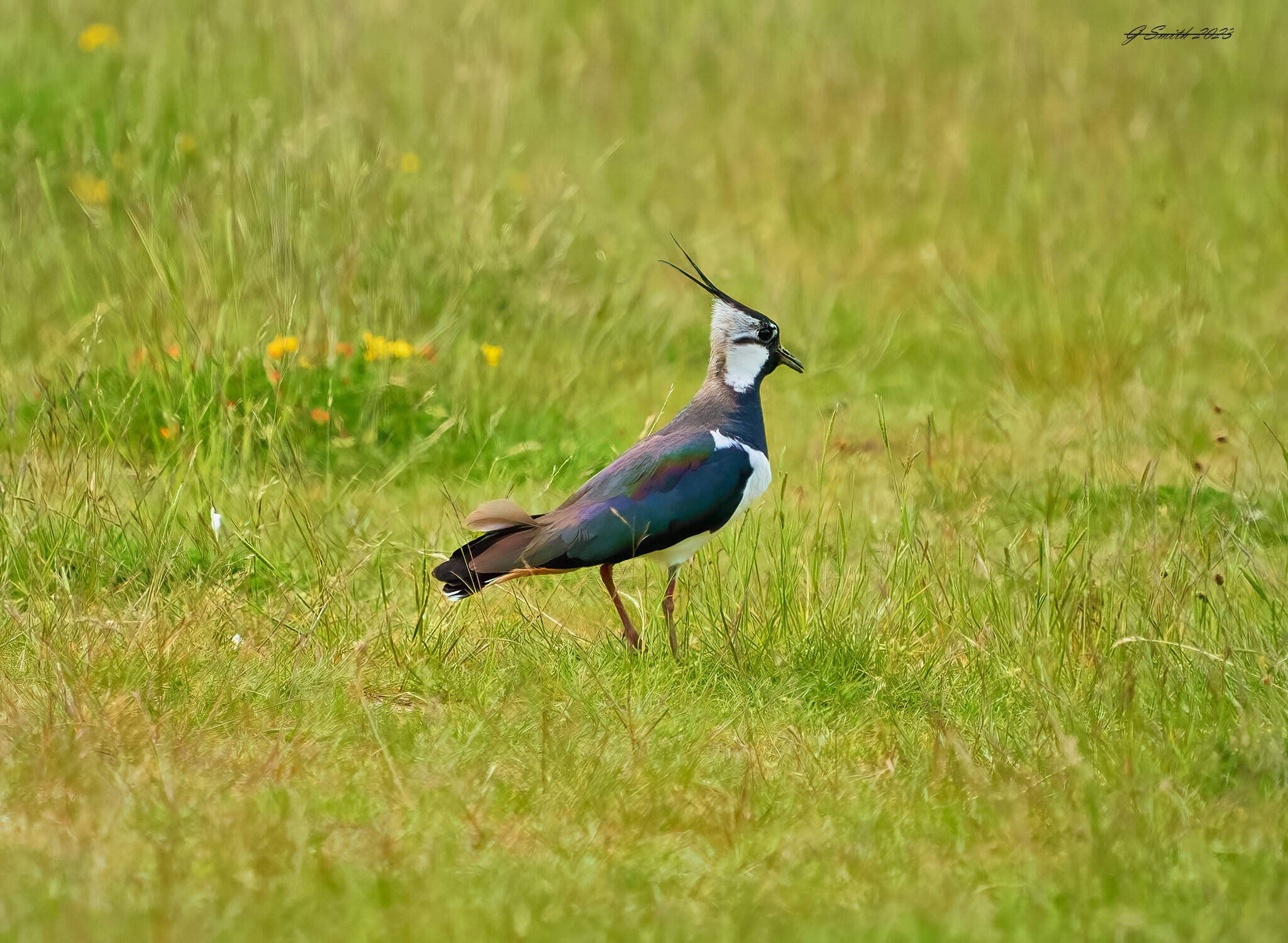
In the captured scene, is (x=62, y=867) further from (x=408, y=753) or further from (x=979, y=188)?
(x=979, y=188)

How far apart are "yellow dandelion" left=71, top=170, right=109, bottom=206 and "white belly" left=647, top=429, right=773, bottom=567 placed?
12.2 feet

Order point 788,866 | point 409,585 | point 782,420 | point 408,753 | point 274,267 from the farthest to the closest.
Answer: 1. point 782,420
2. point 274,267
3. point 409,585
4. point 408,753
5. point 788,866

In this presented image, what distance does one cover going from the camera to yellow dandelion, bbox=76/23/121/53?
8.32m

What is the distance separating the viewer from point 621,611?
438 cm

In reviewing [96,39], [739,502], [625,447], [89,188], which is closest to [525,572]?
[739,502]

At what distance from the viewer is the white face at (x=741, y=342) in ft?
15.4

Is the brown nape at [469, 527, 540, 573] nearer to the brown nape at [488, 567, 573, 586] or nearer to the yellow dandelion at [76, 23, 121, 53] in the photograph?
the brown nape at [488, 567, 573, 586]

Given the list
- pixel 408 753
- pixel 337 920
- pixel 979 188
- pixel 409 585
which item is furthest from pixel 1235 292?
pixel 337 920

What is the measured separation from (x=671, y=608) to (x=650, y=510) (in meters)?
0.28

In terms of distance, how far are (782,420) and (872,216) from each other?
7.25ft

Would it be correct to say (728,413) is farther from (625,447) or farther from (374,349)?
(374,349)

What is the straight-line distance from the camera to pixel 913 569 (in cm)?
457

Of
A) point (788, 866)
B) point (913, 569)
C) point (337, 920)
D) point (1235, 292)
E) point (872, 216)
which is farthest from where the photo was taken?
point (872, 216)

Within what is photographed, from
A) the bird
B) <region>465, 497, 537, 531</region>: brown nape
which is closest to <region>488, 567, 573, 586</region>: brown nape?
the bird
